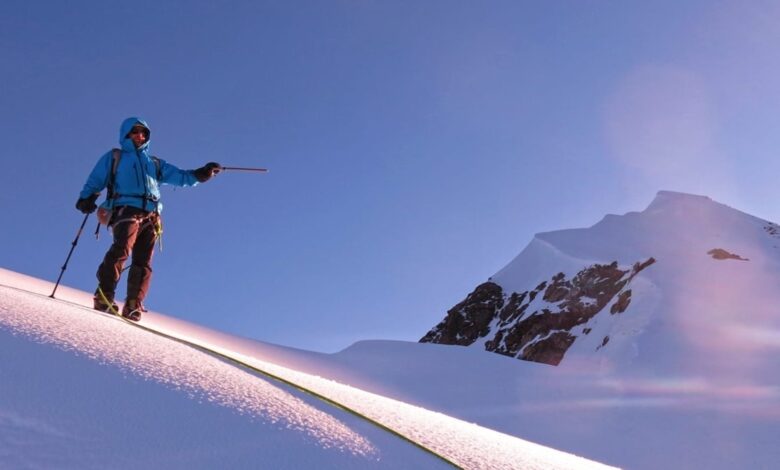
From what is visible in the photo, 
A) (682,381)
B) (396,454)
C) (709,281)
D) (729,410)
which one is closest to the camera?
(396,454)

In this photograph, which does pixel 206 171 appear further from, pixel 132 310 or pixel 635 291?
pixel 635 291

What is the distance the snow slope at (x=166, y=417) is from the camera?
1829mm

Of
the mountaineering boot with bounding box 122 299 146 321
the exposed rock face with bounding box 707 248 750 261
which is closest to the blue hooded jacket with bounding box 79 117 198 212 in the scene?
the mountaineering boot with bounding box 122 299 146 321

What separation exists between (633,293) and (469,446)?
21.5m

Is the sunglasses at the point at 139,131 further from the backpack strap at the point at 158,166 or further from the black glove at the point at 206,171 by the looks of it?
the black glove at the point at 206,171

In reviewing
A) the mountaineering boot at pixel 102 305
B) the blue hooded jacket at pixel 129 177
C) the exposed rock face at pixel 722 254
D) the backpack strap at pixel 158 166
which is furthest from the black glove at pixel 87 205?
the exposed rock face at pixel 722 254

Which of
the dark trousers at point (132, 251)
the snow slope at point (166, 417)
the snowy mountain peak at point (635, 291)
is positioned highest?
the snowy mountain peak at point (635, 291)

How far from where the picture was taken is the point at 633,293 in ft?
73.2

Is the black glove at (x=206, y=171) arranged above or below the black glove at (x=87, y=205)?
above

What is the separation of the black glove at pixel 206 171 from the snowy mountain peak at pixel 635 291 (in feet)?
37.8

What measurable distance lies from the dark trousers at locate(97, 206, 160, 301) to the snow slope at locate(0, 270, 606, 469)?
6.56ft

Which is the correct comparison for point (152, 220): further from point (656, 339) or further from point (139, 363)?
point (656, 339)

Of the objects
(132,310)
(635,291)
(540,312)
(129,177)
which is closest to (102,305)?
(132,310)

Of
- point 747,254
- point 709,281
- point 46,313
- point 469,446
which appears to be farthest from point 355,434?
point 747,254
